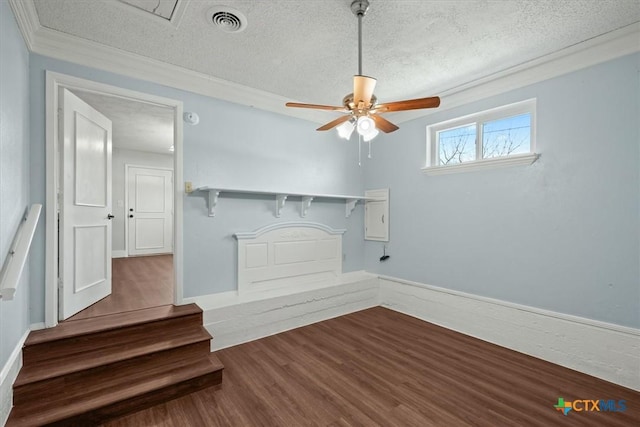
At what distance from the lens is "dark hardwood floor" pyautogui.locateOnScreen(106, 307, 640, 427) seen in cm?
192

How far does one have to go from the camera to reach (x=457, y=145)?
3.54m

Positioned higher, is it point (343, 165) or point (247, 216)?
point (343, 165)

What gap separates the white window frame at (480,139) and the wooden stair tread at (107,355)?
3119 mm

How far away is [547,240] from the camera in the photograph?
107 inches

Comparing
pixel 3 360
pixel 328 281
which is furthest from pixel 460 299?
pixel 3 360

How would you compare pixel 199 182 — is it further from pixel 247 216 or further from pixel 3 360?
pixel 3 360

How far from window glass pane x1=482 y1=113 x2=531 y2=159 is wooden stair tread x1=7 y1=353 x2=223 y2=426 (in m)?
3.39

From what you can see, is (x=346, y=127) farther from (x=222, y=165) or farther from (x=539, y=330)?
(x=539, y=330)

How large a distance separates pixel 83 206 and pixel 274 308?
2119mm

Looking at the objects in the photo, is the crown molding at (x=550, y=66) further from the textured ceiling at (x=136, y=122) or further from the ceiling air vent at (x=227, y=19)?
the textured ceiling at (x=136, y=122)

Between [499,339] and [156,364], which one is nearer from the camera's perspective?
[156,364]

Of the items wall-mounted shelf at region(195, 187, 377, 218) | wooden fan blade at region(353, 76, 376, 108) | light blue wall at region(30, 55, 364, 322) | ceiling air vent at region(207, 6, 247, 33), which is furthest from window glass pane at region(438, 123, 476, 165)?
ceiling air vent at region(207, 6, 247, 33)

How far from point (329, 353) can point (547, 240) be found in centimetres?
230

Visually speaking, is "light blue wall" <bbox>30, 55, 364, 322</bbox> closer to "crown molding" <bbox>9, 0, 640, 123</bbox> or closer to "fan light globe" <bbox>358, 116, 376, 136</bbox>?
"crown molding" <bbox>9, 0, 640, 123</bbox>
